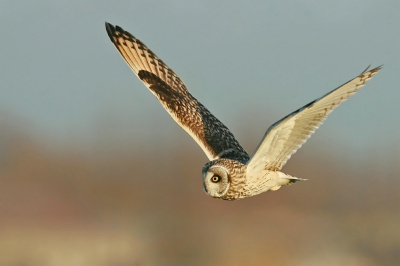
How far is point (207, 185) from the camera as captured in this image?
6688mm

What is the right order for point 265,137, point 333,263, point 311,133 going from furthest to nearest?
point 333,263 → point 311,133 → point 265,137

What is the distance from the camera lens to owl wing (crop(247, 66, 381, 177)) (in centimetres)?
619

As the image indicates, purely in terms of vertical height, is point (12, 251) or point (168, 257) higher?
point (12, 251)

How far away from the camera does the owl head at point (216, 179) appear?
6.65m

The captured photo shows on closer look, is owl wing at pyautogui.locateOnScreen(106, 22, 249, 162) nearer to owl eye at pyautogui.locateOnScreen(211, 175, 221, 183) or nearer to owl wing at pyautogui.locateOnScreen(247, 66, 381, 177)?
owl wing at pyautogui.locateOnScreen(247, 66, 381, 177)

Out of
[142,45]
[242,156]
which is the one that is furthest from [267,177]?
[142,45]

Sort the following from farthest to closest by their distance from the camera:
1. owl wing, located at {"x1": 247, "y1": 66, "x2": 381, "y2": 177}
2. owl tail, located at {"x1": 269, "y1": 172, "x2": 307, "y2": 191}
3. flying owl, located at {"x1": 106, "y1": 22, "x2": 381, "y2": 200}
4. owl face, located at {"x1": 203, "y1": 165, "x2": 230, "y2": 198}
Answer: owl tail, located at {"x1": 269, "y1": 172, "x2": 307, "y2": 191}, owl face, located at {"x1": 203, "y1": 165, "x2": 230, "y2": 198}, flying owl, located at {"x1": 106, "y1": 22, "x2": 381, "y2": 200}, owl wing, located at {"x1": 247, "y1": 66, "x2": 381, "y2": 177}

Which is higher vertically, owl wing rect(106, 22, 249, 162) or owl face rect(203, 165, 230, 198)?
owl wing rect(106, 22, 249, 162)

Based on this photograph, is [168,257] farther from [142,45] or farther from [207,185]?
[207,185]

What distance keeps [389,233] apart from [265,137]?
15.5 metres

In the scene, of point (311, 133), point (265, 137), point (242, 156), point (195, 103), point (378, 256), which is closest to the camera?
point (265, 137)

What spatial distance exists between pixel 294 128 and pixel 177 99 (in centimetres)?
209

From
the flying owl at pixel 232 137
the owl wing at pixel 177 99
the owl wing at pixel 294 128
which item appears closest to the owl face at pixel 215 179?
the flying owl at pixel 232 137

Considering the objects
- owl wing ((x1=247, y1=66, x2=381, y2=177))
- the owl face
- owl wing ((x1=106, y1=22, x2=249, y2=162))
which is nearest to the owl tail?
owl wing ((x1=247, y1=66, x2=381, y2=177))
